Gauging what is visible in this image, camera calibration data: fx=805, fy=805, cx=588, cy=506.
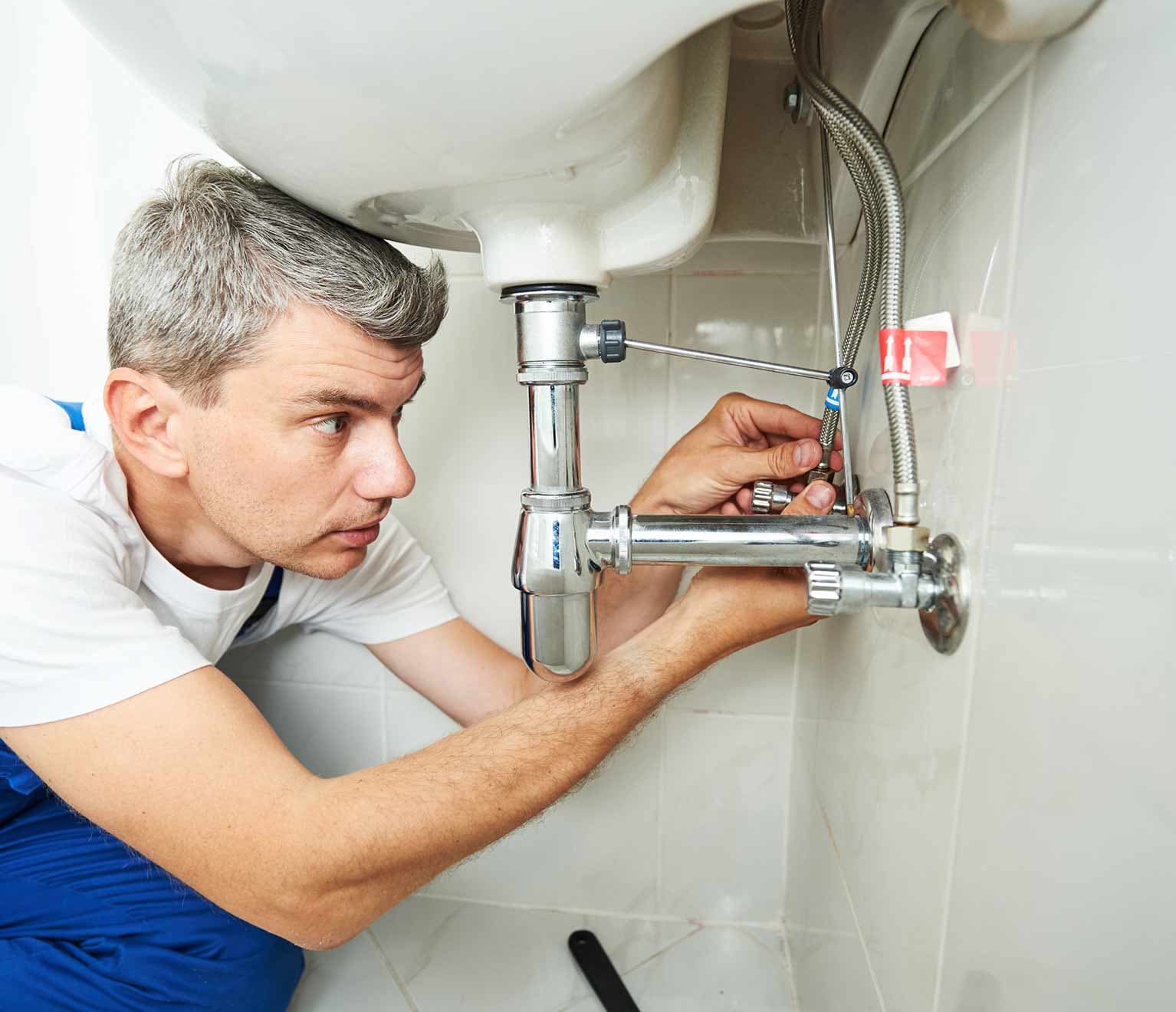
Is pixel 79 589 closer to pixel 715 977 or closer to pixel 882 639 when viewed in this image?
pixel 882 639

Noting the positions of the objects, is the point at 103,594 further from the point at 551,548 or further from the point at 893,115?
the point at 893,115

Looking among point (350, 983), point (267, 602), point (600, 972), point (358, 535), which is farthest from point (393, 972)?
point (358, 535)

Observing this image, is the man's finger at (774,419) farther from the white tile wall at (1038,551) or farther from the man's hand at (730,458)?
the white tile wall at (1038,551)

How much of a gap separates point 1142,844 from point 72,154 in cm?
119

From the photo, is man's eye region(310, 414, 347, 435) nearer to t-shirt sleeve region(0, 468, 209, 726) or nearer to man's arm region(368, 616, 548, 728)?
t-shirt sleeve region(0, 468, 209, 726)

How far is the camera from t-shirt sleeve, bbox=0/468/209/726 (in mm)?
548

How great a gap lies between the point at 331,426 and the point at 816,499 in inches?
15.4

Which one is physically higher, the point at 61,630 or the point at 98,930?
the point at 61,630

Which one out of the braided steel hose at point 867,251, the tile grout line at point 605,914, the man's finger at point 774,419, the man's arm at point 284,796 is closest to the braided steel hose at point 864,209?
the braided steel hose at point 867,251

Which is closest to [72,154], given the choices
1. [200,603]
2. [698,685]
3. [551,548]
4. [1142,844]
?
[200,603]

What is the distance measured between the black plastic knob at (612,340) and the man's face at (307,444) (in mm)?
215

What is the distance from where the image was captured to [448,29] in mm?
331

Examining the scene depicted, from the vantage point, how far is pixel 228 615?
32.7 inches

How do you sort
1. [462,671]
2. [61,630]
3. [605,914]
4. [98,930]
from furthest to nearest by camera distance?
[605,914], [462,671], [98,930], [61,630]
